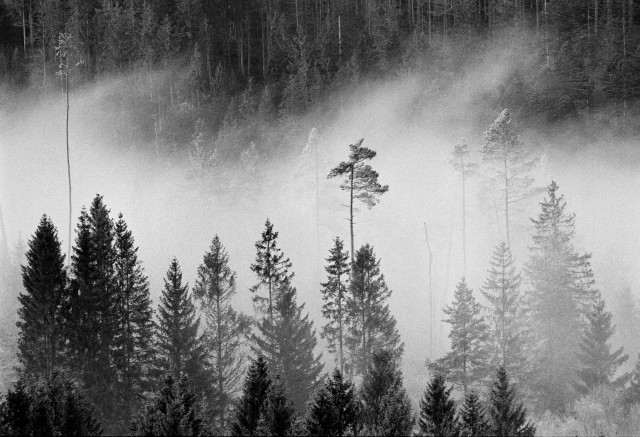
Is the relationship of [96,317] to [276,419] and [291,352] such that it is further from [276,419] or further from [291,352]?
[276,419]

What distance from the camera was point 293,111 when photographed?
260 feet

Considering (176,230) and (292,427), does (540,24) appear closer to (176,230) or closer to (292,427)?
(176,230)

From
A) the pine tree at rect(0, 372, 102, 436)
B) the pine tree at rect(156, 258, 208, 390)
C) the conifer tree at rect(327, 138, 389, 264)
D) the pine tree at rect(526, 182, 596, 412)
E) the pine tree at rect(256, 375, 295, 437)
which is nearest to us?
the pine tree at rect(0, 372, 102, 436)

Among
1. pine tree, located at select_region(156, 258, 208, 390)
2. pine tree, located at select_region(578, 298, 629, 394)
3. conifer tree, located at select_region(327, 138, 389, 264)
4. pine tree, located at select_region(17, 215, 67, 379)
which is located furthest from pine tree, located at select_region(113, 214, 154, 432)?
pine tree, located at select_region(578, 298, 629, 394)

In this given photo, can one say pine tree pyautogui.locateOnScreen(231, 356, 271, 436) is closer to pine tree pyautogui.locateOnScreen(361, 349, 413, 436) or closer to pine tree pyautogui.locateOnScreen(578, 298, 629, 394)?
pine tree pyautogui.locateOnScreen(361, 349, 413, 436)

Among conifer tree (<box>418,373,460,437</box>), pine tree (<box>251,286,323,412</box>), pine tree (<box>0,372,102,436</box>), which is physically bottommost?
conifer tree (<box>418,373,460,437</box>)

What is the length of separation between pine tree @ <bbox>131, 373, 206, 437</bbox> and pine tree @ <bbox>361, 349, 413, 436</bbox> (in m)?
6.58

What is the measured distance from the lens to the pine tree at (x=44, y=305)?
27.4m

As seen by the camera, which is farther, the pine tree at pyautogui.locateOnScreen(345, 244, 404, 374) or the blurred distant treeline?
the blurred distant treeline

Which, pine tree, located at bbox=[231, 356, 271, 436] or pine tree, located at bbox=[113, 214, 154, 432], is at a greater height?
pine tree, located at bbox=[113, 214, 154, 432]

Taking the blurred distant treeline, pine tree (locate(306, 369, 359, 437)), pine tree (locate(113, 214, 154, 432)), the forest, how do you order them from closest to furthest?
1. pine tree (locate(306, 369, 359, 437))
2. the forest
3. pine tree (locate(113, 214, 154, 432))
4. the blurred distant treeline

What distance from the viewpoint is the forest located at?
27.8 m

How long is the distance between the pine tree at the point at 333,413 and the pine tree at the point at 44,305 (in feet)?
48.3

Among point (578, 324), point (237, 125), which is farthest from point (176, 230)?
point (578, 324)
